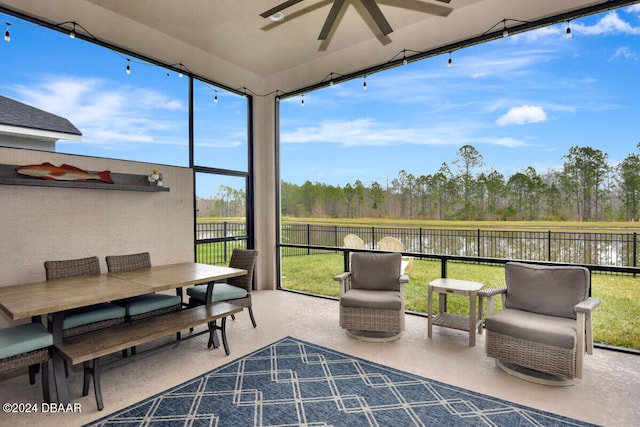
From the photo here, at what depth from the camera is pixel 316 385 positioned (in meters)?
2.61

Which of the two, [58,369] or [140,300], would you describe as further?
[140,300]

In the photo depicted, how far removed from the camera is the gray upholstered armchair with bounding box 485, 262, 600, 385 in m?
2.53

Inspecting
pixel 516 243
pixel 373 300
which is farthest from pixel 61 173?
pixel 516 243

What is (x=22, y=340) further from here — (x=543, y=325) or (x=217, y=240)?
(x=543, y=325)

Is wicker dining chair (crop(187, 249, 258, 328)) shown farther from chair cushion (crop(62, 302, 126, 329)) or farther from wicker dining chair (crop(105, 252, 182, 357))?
chair cushion (crop(62, 302, 126, 329))

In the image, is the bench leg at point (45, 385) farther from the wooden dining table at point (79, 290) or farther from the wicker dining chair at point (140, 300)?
the wicker dining chair at point (140, 300)

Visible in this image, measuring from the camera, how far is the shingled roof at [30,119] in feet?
10.5

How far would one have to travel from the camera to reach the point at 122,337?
2.54 m

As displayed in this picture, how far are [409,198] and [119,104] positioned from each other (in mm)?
3920

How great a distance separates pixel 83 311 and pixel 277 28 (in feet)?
12.6

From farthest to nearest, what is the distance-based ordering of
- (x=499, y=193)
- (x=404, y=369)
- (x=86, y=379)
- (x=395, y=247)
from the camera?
(x=395, y=247) < (x=499, y=193) < (x=404, y=369) < (x=86, y=379)

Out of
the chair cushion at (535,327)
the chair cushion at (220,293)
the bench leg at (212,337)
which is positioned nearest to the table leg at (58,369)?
the bench leg at (212,337)

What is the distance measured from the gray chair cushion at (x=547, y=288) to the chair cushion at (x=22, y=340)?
3.85 meters

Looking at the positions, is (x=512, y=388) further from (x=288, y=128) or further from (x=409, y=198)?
(x=288, y=128)
